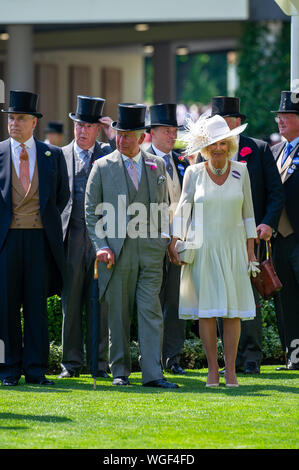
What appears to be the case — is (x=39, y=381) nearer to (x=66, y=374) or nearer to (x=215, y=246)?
(x=66, y=374)

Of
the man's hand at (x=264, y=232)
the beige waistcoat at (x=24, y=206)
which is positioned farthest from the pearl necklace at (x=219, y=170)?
the beige waistcoat at (x=24, y=206)

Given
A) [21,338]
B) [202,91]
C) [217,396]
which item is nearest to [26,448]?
[217,396]

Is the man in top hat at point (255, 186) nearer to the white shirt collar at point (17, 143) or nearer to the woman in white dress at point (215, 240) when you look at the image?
the woman in white dress at point (215, 240)

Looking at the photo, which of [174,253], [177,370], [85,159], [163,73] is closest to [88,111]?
[85,159]

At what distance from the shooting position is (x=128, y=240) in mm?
7984

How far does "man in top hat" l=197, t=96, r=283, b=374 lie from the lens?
28.7 feet

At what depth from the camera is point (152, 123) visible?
9.31 metres

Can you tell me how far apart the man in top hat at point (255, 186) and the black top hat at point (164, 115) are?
17.9 inches

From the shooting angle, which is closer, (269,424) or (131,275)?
(269,424)

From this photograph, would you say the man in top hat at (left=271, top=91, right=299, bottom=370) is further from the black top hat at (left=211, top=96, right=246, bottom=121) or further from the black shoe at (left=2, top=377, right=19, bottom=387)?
the black shoe at (left=2, top=377, right=19, bottom=387)

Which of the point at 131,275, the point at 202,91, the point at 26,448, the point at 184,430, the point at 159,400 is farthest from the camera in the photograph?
the point at 202,91

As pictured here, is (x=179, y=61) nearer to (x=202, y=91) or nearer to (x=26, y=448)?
(x=202, y=91)

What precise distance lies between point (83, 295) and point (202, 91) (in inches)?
2087

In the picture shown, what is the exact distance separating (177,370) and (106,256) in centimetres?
155
